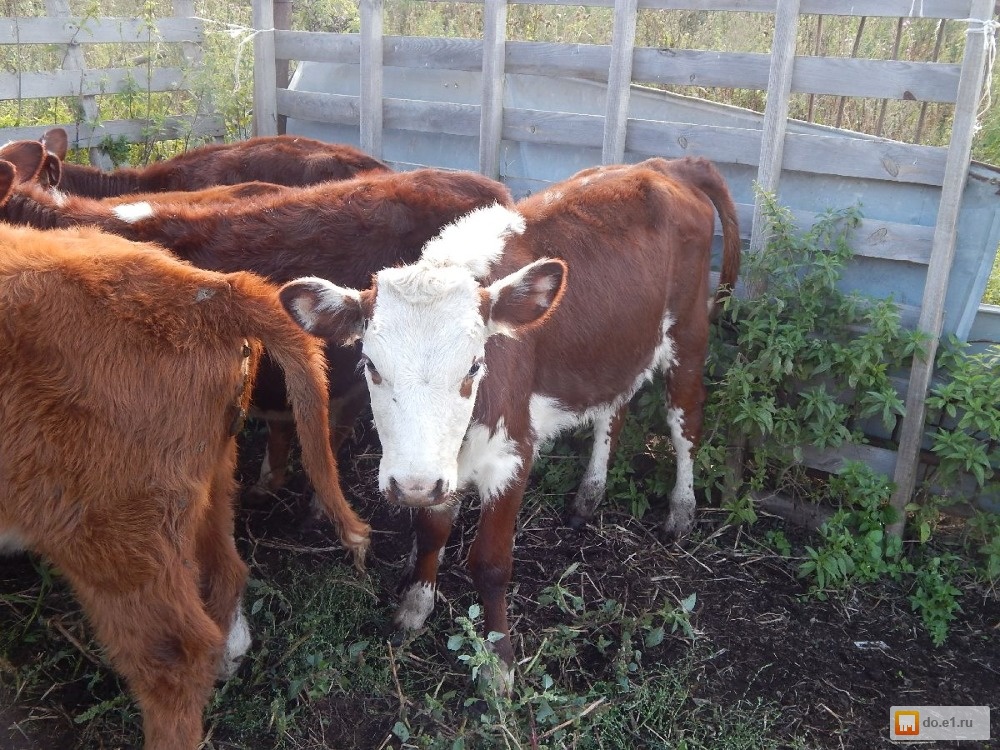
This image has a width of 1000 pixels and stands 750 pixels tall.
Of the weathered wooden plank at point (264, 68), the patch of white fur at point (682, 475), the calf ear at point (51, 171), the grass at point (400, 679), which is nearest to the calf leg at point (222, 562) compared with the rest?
→ the grass at point (400, 679)

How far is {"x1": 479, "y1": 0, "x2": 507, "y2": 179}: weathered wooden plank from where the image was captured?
17.3 ft

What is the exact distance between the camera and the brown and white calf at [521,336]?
310 cm

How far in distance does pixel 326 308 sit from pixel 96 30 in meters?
5.19

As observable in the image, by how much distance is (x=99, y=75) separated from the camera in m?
6.78

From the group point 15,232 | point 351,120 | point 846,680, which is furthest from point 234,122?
point 846,680

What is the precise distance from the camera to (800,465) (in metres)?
4.80

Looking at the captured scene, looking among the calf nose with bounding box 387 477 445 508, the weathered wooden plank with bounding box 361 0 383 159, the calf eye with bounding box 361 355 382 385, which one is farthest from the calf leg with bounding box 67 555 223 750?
the weathered wooden plank with bounding box 361 0 383 159

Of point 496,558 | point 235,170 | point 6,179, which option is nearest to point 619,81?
point 235,170

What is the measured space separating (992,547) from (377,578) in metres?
2.98

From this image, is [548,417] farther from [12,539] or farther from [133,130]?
[133,130]

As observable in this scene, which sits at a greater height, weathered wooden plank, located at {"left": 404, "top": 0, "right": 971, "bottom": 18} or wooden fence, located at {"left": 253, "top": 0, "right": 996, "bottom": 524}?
weathered wooden plank, located at {"left": 404, "top": 0, "right": 971, "bottom": 18}

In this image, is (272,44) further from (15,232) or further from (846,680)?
(846,680)

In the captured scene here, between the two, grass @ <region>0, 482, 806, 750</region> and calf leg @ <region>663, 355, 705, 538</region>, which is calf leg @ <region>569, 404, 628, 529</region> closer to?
calf leg @ <region>663, 355, 705, 538</region>

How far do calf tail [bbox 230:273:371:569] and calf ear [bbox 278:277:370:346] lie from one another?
63mm
